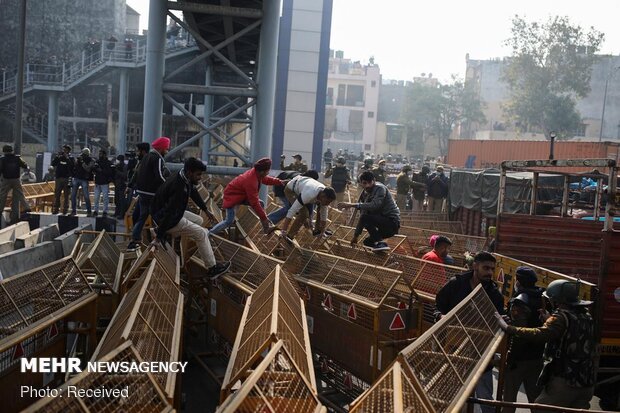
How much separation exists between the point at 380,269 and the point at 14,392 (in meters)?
3.70

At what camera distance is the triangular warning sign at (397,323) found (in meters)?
6.45

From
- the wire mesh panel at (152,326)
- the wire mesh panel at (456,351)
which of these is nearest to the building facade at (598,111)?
the wire mesh panel at (456,351)

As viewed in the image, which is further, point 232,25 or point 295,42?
point 295,42

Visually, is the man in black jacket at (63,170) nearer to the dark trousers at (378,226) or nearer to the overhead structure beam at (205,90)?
the overhead structure beam at (205,90)

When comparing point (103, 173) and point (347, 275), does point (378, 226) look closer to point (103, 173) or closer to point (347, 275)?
point (347, 275)

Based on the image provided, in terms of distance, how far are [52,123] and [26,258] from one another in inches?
1074

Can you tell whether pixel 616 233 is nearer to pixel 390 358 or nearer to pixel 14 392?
pixel 390 358

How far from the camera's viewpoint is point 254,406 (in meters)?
3.46

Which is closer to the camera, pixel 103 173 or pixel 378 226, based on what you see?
pixel 378 226

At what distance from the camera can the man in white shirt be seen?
885 cm

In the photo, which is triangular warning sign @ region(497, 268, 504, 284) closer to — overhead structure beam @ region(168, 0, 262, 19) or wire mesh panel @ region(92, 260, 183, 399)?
wire mesh panel @ region(92, 260, 183, 399)

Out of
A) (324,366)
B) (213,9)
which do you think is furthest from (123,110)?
(324,366)

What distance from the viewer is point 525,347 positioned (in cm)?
612

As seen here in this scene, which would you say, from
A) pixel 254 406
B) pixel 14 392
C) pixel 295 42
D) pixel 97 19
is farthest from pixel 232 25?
pixel 97 19
